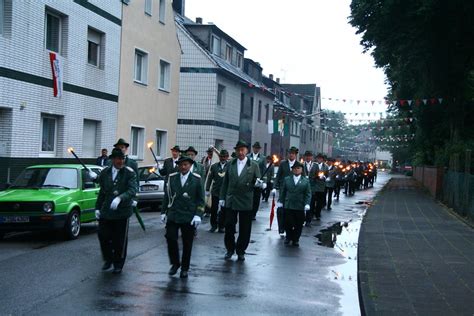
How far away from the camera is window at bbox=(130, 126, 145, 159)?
2405cm

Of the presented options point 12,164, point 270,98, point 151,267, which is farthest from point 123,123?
point 270,98

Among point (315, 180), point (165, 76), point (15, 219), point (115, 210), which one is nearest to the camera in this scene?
point (115, 210)

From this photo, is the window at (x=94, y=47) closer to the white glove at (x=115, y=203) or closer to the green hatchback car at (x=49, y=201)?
the green hatchback car at (x=49, y=201)

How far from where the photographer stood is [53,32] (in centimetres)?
1839

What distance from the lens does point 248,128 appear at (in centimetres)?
3894

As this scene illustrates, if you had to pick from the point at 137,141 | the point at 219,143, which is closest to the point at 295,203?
the point at 137,141

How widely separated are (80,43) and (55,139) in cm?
339

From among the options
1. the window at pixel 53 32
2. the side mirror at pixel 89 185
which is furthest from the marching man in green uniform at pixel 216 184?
the window at pixel 53 32

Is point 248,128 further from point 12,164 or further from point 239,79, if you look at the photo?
point 12,164

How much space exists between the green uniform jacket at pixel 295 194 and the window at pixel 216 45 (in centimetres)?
2372

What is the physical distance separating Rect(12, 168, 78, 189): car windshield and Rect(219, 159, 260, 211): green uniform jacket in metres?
3.81

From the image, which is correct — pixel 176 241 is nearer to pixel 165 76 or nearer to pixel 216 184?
pixel 216 184

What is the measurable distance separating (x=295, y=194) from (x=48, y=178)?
16.0 ft

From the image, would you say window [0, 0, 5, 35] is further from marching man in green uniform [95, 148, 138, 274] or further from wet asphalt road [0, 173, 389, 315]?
marching man in green uniform [95, 148, 138, 274]
